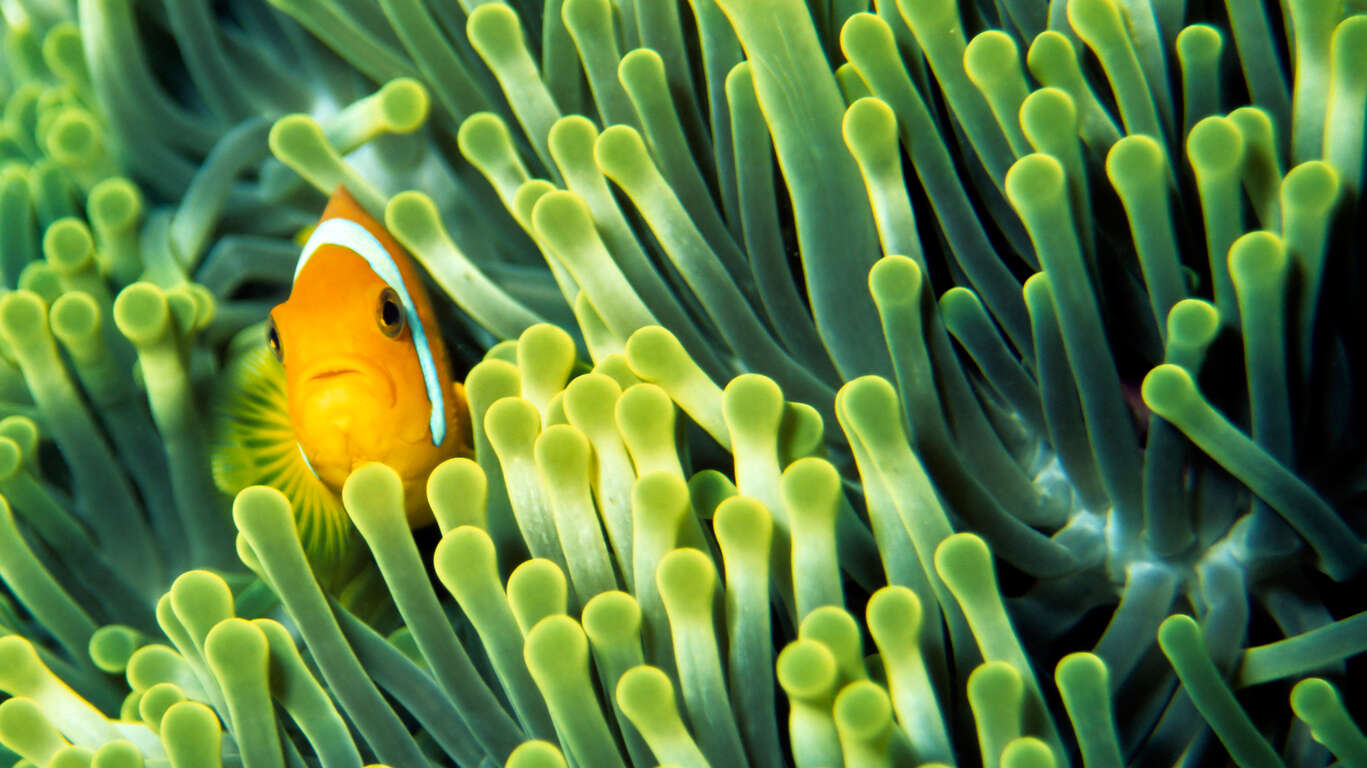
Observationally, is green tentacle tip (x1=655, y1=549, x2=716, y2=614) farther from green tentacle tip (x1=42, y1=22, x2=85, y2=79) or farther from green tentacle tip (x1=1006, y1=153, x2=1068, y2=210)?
green tentacle tip (x1=42, y1=22, x2=85, y2=79)

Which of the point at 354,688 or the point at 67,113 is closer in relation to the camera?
the point at 354,688

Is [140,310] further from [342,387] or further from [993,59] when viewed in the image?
[993,59]

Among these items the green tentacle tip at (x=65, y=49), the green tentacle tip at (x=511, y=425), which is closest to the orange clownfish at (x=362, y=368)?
the green tentacle tip at (x=511, y=425)

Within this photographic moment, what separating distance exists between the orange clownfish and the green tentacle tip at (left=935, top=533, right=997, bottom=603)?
0.40 metres

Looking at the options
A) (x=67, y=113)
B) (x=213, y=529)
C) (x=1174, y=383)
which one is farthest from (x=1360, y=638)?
(x=67, y=113)

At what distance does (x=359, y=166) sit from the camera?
39.0 inches

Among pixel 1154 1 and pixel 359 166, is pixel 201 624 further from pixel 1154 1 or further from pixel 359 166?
pixel 1154 1

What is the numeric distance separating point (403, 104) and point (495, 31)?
130 millimetres

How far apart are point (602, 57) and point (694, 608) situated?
48 cm

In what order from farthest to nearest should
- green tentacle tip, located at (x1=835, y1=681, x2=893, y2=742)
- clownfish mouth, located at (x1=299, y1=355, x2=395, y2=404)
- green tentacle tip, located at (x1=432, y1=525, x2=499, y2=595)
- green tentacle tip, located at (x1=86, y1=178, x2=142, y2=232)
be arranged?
green tentacle tip, located at (x1=86, y1=178, x2=142, y2=232) → clownfish mouth, located at (x1=299, y1=355, x2=395, y2=404) → green tentacle tip, located at (x1=432, y1=525, x2=499, y2=595) → green tentacle tip, located at (x1=835, y1=681, x2=893, y2=742)

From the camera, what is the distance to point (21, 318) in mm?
817

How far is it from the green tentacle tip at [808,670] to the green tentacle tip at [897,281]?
22cm

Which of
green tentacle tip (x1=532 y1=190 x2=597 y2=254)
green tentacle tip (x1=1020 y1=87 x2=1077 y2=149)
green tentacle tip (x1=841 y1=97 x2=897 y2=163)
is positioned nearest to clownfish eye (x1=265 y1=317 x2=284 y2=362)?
green tentacle tip (x1=532 y1=190 x2=597 y2=254)

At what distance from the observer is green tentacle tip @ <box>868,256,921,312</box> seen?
59 centimetres
